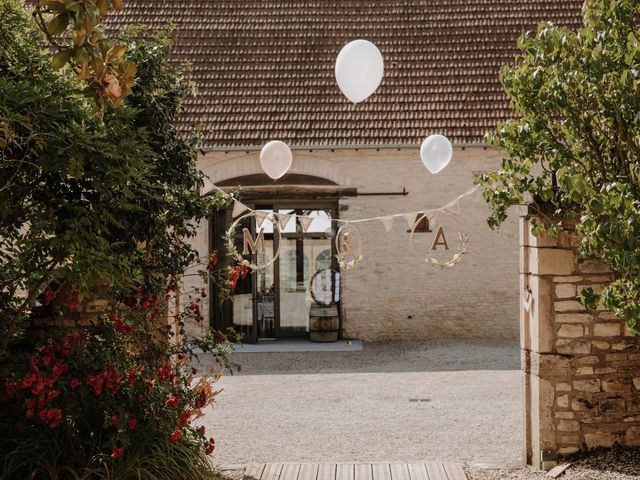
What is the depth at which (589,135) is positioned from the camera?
20.0 feet

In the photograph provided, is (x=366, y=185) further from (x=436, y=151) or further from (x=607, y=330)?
(x=607, y=330)

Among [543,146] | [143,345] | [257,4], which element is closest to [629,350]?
[543,146]

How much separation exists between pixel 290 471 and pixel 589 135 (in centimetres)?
374

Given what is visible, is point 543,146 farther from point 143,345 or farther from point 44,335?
point 44,335

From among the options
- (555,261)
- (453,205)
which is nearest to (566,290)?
(555,261)

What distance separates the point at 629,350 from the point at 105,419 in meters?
4.39

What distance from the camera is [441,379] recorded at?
38.8 feet

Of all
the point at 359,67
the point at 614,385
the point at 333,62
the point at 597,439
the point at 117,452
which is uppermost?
the point at 333,62

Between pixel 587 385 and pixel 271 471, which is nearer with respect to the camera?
pixel 587 385

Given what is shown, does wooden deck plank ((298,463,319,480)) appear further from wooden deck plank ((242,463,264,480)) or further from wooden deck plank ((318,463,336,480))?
wooden deck plank ((242,463,264,480))

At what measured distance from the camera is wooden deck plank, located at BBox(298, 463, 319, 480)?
22.1 feet

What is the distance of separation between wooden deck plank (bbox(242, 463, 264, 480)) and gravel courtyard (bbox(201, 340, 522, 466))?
412 millimetres

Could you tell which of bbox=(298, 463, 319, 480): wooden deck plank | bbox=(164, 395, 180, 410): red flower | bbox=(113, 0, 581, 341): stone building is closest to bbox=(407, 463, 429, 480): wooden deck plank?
bbox=(298, 463, 319, 480): wooden deck plank

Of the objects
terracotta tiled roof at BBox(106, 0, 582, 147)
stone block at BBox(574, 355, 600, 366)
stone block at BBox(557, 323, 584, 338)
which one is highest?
terracotta tiled roof at BBox(106, 0, 582, 147)
